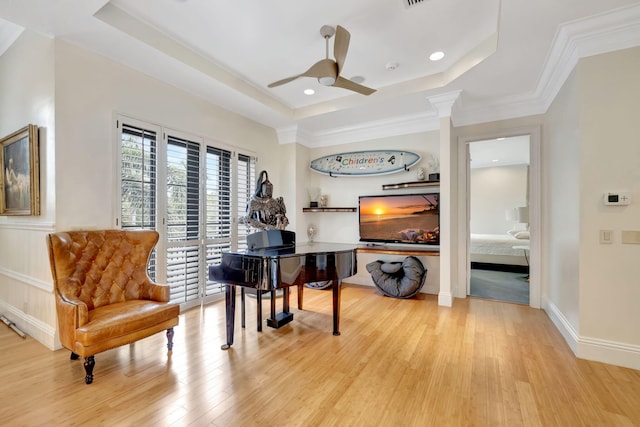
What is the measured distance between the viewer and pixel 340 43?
8.02 feet

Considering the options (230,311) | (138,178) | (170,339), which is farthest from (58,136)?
(230,311)

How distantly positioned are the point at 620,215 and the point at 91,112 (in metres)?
4.94

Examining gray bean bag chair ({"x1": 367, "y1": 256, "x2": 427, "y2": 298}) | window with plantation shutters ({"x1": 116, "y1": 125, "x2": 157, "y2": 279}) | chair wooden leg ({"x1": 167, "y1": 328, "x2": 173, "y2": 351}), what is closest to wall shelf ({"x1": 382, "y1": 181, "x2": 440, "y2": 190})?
gray bean bag chair ({"x1": 367, "y1": 256, "x2": 427, "y2": 298})

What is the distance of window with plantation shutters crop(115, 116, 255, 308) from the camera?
317cm

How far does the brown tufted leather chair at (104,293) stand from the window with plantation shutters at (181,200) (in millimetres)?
437

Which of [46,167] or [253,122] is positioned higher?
[253,122]

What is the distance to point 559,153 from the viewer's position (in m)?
3.18

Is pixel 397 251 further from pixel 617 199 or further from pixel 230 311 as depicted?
pixel 230 311

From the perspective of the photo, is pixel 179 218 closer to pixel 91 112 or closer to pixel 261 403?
pixel 91 112

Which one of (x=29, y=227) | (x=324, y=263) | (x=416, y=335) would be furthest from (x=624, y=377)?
(x=29, y=227)

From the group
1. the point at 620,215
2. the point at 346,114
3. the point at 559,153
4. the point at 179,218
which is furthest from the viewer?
the point at 346,114

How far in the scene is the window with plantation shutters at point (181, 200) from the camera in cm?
317

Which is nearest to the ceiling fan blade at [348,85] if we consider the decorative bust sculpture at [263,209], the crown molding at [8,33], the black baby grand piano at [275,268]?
the decorative bust sculpture at [263,209]

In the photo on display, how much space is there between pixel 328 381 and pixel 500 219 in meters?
8.01
